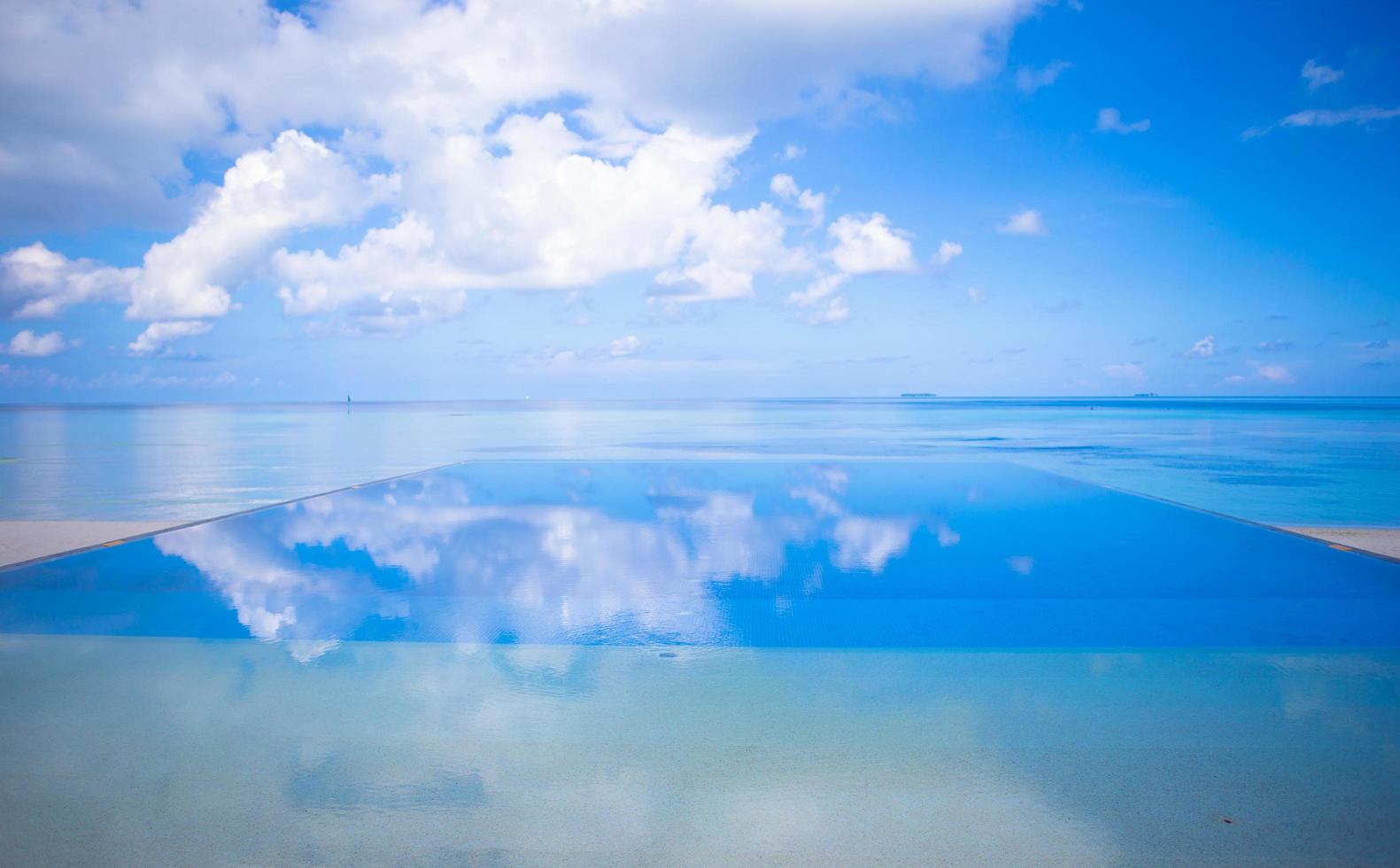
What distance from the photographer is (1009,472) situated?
1366 centimetres

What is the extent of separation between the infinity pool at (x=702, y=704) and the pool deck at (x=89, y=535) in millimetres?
411

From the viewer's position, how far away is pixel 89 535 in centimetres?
778

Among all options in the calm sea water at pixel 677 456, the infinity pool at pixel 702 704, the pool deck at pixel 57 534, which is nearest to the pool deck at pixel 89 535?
the pool deck at pixel 57 534

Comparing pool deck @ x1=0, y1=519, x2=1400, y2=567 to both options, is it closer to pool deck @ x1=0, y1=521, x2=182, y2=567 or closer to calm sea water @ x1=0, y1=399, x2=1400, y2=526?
pool deck @ x1=0, y1=521, x2=182, y2=567

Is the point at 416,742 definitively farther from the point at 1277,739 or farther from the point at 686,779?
the point at 1277,739

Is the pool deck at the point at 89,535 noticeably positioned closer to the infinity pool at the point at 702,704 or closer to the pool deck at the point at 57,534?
the pool deck at the point at 57,534

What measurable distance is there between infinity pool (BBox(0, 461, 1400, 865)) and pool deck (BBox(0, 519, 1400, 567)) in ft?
1.35

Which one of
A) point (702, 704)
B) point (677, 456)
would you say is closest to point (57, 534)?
point (702, 704)

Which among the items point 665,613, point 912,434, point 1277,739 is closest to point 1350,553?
point 1277,739

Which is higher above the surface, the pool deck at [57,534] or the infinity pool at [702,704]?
the infinity pool at [702,704]

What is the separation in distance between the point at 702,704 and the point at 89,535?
7.08 m

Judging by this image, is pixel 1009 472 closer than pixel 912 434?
Yes

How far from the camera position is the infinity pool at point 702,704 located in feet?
8.66

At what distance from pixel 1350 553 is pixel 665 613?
593 centimetres
